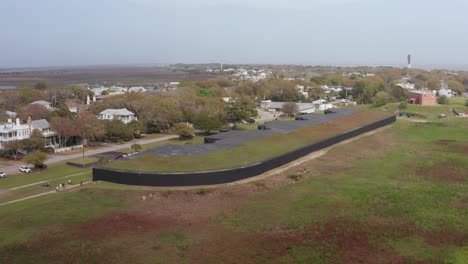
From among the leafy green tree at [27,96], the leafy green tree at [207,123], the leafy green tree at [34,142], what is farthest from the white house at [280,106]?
the leafy green tree at [34,142]

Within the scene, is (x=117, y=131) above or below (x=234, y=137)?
below

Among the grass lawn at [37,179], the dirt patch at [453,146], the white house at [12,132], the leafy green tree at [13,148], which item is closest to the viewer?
the grass lawn at [37,179]

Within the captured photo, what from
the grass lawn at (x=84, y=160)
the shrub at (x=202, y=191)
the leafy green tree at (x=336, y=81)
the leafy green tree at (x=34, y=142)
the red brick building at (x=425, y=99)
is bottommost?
the grass lawn at (x=84, y=160)

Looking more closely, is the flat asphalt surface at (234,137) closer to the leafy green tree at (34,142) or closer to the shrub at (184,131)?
the shrub at (184,131)

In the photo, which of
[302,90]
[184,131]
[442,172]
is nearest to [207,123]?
[184,131]

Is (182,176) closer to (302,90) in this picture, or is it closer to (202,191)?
(202,191)

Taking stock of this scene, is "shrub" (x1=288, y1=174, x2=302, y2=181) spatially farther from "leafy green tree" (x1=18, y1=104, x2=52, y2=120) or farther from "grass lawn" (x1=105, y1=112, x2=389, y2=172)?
"leafy green tree" (x1=18, y1=104, x2=52, y2=120)
